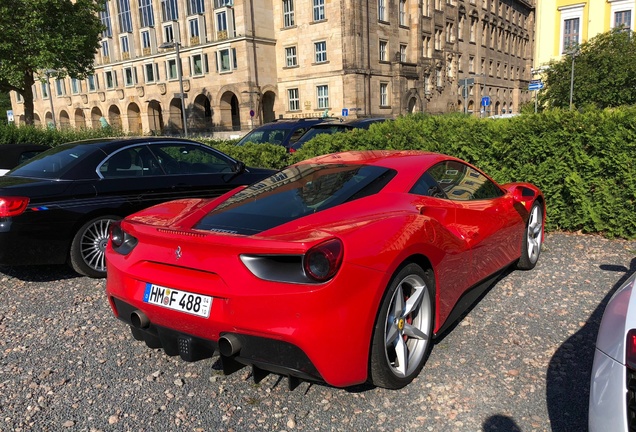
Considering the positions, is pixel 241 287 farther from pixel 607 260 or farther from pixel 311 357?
pixel 607 260

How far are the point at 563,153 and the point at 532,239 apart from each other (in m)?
2.12

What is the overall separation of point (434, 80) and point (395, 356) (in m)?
53.4

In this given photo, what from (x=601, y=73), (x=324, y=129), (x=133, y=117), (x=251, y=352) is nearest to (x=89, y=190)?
(x=251, y=352)

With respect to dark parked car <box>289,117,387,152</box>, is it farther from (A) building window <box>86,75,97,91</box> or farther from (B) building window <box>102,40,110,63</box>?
(A) building window <box>86,75,97,91</box>

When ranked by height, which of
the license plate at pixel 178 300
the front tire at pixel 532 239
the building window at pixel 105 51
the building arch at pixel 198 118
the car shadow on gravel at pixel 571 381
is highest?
the building window at pixel 105 51

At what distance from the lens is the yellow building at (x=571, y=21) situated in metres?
41.0

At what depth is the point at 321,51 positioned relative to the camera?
43.2 m

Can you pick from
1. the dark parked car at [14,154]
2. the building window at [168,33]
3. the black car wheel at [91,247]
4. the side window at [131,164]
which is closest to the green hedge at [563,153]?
the side window at [131,164]

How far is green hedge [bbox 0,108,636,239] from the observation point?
6.35 meters

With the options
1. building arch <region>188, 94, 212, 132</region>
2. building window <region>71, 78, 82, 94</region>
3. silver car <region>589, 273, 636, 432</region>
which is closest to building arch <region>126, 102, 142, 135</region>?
building arch <region>188, 94, 212, 132</region>

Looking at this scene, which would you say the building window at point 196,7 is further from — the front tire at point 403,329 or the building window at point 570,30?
the front tire at point 403,329

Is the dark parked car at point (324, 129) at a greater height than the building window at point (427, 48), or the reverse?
the building window at point (427, 48)

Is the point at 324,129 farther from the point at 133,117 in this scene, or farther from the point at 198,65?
the point at 133,117

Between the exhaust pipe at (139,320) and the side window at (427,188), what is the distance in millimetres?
1931
